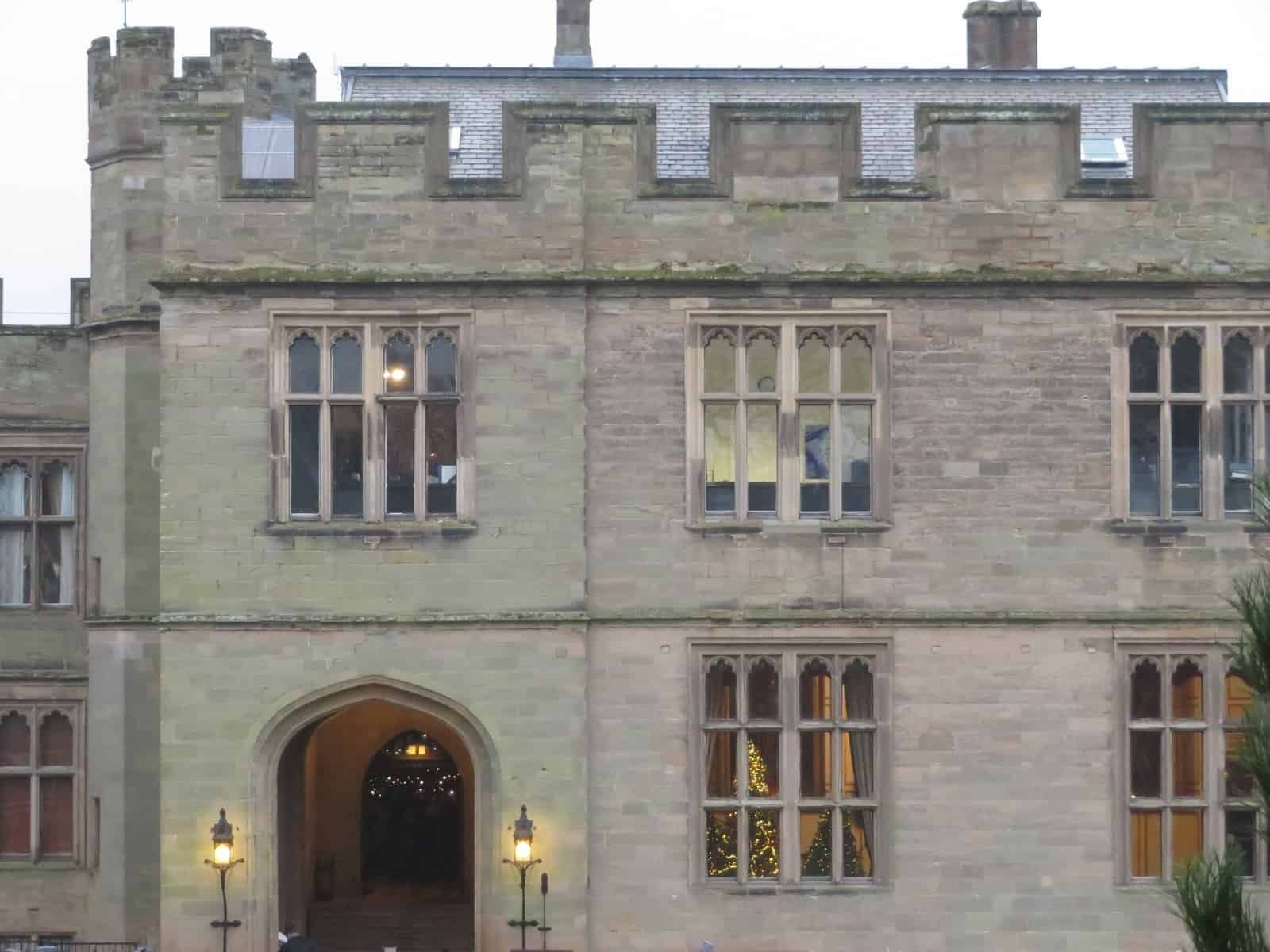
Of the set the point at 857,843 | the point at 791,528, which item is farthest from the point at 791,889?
the point at 791,528

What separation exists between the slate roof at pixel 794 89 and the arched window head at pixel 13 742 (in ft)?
25.3

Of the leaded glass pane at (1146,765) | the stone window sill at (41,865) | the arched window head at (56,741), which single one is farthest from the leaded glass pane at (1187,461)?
the stone window sill at (41,865)

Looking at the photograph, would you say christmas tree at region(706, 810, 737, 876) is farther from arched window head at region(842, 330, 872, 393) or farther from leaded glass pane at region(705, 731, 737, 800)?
arched window head at region(842, 330, 872, 393)

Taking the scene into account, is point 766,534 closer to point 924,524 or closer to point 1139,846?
point 924,524

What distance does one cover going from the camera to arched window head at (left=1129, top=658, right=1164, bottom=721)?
64.8 feet

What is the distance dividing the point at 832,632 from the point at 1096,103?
822 cm

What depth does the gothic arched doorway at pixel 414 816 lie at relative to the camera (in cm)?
2456

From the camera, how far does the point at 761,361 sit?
19.8 metres

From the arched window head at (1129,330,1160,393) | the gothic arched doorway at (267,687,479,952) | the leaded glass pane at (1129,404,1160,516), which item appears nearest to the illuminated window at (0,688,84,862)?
the gothic arched doorway at (267,687,479,952)

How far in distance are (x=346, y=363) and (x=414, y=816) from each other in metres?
7.08

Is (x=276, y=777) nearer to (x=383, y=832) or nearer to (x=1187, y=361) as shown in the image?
(x=383, y=832)

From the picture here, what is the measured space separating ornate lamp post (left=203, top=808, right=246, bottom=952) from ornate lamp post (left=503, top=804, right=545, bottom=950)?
2.42 metres

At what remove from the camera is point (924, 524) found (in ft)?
64.7

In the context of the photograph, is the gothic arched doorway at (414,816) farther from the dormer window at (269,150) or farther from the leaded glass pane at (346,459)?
→ the dormer window at (269,150)
